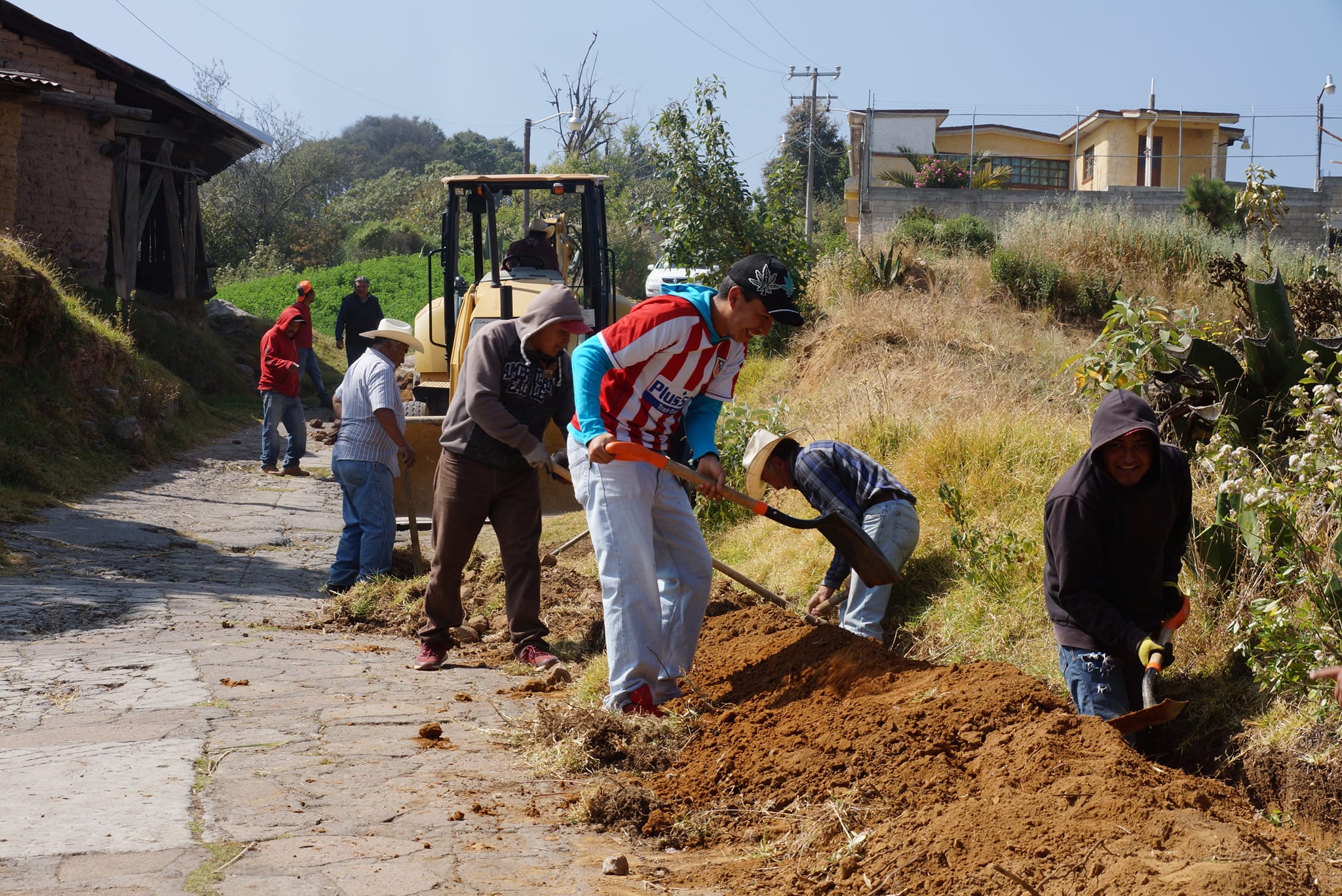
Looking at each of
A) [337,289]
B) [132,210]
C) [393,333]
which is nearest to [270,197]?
[337,289]

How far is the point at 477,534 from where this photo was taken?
6.42m

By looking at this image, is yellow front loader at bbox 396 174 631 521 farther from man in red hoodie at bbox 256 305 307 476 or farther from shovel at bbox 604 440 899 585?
shovel at bbox 604 440 899 585

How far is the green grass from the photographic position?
3019cm

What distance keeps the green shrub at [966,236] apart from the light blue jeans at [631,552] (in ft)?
49.0

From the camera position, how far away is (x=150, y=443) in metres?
13.9

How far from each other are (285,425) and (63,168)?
642 centimetres

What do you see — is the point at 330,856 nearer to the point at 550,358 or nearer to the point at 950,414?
the point at 550,358

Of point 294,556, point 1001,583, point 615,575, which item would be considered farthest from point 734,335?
point 294,556

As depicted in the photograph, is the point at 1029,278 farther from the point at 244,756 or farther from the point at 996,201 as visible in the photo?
the point at 244,756

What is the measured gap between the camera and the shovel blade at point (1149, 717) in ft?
12.8

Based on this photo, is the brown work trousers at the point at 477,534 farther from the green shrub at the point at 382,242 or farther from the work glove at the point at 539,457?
the green shrub at the point at 382,242

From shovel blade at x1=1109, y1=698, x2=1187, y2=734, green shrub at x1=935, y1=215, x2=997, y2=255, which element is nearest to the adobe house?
green shrub at x1=935, y1=215, x2=997, y2=255

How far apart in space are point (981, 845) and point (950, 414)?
5514mm

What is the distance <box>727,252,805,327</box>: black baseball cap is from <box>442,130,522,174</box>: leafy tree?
304ft
